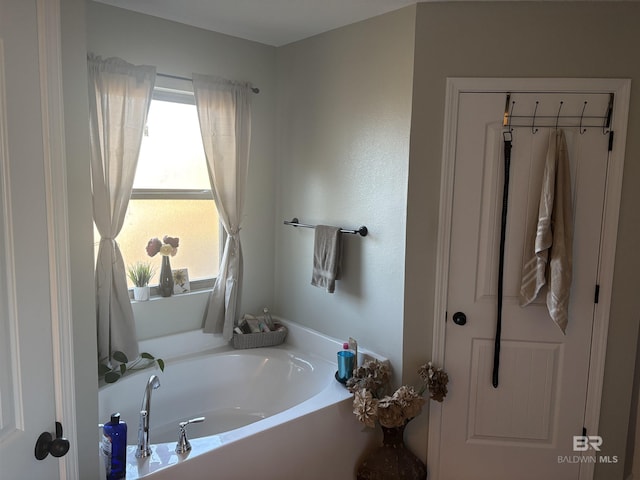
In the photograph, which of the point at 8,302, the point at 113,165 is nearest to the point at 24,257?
the point at 8,302

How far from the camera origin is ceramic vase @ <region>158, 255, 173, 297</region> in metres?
2.76

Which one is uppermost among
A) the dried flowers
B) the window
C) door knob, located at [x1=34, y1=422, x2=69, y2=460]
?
the window

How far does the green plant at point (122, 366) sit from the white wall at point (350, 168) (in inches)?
37.9

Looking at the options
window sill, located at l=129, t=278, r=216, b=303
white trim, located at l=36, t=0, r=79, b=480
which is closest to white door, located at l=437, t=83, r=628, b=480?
window sill, located at l=129, t=278, r=216, b=303

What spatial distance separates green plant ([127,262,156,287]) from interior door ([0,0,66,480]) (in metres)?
1.48

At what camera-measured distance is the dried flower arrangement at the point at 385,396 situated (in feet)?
7.32

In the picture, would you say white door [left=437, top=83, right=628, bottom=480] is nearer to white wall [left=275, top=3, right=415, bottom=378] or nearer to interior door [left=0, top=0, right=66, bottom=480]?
white wall [left=275, top=3, right=415, bottom=378]

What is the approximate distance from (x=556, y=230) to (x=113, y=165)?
2.14 metres

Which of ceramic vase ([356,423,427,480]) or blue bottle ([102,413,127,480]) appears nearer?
blue bottle ([102,413,127,480])

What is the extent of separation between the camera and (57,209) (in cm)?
121

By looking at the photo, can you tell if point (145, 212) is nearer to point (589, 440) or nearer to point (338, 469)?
point (338, 469)

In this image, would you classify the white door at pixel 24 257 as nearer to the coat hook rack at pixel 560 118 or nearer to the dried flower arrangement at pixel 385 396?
the dried flower arrangement at pixel 385 396

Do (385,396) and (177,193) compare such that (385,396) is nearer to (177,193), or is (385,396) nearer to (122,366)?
(122,366)

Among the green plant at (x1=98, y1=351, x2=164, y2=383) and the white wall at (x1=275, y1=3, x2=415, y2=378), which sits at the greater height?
the white wall at (x1=275, y1=3, x2=415, y2=378)
